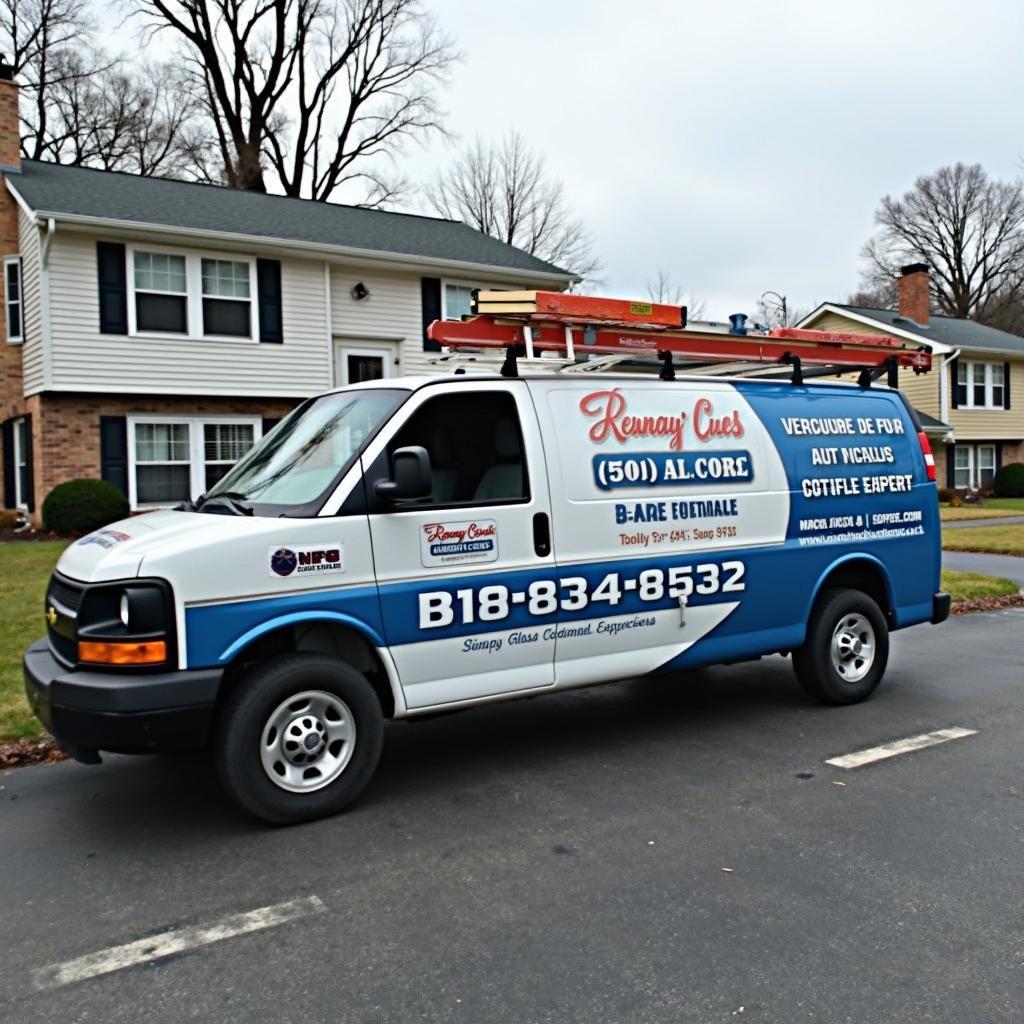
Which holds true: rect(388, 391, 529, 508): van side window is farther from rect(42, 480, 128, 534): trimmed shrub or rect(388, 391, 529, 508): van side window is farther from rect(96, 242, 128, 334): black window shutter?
rect(96, 242, 128, 334): black window shutter

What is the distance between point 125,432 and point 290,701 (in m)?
14.8

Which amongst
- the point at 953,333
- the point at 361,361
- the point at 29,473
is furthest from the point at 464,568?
the point at 953,333

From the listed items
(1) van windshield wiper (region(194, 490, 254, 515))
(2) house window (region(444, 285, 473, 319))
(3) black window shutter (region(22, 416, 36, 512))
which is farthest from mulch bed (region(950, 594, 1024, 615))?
(3) black window shutter (region(22, 416, 36, 512))

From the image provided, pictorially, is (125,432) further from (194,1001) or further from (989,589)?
(194,1001)

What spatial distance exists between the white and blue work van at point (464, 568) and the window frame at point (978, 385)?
29109mm

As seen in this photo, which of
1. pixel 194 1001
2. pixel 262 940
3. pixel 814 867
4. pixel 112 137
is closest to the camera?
pixel 194 1001

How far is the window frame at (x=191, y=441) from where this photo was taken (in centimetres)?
1750

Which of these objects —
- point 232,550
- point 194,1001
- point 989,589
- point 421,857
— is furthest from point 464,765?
Result: point 989,589

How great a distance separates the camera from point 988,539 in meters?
17.6

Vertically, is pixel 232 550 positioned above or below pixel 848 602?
above

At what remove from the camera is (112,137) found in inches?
1411

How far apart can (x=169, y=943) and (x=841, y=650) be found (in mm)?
4596

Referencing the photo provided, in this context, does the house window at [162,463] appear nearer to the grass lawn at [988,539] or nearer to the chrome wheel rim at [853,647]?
the grass lawn at [988,539]

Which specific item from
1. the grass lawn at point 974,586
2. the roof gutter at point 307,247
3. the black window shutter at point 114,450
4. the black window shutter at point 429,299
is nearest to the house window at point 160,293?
the roof gutter at point 307,247
